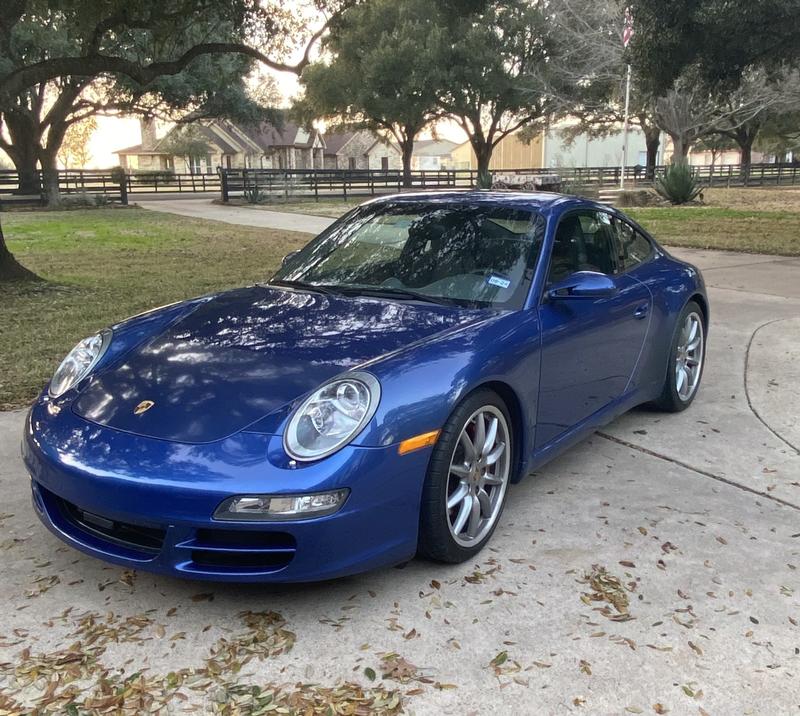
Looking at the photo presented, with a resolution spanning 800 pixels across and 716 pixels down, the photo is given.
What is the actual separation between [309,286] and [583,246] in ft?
4.81

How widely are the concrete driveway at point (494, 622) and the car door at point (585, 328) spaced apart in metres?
0.45

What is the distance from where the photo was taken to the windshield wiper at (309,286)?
377 centimetres

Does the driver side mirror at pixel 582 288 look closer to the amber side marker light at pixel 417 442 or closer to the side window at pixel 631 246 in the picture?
the side window at pixel 631 246

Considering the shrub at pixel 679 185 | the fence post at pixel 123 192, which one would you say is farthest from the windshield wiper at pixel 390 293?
the fence post at pixel 123 192

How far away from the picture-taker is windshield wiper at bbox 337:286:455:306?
11.6 feet

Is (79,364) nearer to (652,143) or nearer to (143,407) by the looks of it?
(143,407)

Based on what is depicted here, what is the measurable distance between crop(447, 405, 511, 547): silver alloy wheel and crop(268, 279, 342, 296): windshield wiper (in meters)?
1.08

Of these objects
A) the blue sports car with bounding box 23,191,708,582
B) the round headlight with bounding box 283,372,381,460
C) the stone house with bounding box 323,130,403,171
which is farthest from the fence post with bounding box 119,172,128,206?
the stone house with bounding box 323,130,403,171

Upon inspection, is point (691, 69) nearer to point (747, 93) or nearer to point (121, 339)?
point (121, 339)

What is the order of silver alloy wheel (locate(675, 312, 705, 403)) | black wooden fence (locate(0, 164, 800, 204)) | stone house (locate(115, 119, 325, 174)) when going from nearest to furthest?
silver alloy wheel (locate(675, 312, 705, 403)), black wooden fence (locate(0, 164, 800, 204)), stone house (locate(115, 119, 325, 174))

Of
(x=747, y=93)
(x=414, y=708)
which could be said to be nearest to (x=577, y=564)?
(x=414, y=708)

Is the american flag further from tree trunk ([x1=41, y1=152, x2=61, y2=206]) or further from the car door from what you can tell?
tree trunk ([x1=41, y1=152, x2=61, y2=206])

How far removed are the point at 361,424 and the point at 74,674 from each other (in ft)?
3.84

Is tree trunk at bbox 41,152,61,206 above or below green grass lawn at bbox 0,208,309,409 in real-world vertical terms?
above
